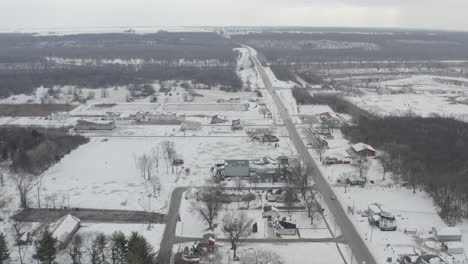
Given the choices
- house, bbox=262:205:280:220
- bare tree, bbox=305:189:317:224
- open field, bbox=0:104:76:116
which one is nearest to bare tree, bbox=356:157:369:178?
bare tree, bbox=305:189:317:224

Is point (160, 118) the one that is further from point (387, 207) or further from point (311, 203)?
point (387, 207)

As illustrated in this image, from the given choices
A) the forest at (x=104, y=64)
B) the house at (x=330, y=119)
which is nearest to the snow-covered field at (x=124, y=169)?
the house at (x=330, y=119)

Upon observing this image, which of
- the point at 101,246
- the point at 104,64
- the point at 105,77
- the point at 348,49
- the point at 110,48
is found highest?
the point at 348,49

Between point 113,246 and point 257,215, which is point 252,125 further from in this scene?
point 113,246

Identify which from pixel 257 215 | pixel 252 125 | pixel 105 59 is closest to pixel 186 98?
pixel 252 125

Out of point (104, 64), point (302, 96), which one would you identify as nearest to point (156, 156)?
point (302, 96)
